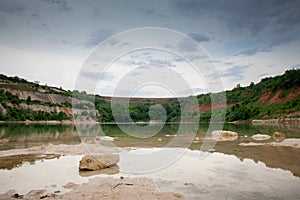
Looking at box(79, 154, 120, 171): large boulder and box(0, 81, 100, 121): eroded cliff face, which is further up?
box(0, 81, 100, 121): eroded cliff face

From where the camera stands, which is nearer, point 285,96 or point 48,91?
point 285,96

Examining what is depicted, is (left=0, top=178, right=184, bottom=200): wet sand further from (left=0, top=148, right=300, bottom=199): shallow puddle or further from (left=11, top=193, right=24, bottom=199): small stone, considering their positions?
(left=0, top=148, right=300, bottom=199): shallow puddle

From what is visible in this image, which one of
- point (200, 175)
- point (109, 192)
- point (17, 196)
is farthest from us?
point (200, 175)

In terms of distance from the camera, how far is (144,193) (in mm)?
7652

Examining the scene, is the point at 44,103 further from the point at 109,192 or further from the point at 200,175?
the point at 109,192

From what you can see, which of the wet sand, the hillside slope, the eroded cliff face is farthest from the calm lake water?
the eroded cliff face

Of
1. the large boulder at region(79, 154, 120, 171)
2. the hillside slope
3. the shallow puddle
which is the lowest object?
the shallow puddle

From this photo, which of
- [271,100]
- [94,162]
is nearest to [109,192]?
[94,162]

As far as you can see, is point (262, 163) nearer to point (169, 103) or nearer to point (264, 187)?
point (264, 187)

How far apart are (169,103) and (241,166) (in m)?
94.1

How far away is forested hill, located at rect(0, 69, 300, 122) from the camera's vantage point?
268 ft

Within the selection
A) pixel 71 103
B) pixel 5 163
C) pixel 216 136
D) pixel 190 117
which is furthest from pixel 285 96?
pixel 71 103

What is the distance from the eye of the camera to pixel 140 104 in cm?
9506

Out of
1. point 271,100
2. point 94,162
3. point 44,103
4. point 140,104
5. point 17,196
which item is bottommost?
point 17,196
